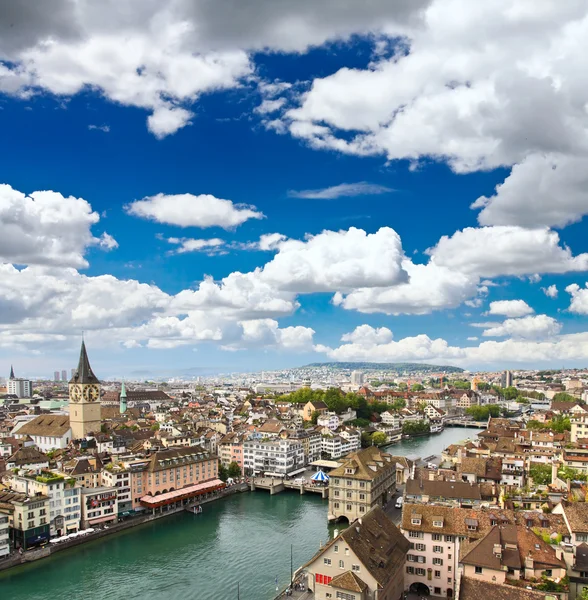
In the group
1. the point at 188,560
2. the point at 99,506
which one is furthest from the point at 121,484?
the point at 188,560

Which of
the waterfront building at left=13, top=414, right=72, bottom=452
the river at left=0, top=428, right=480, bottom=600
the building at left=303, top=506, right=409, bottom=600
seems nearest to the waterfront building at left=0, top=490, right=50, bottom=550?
the river at left=0, top=428, right=480, bottom=600

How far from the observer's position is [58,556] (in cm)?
3447

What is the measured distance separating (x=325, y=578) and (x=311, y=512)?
23.7m

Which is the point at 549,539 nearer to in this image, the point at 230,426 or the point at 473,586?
the point at 473,586

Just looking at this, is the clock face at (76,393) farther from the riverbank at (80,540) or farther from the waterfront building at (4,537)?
the waterfront building at (4,537)

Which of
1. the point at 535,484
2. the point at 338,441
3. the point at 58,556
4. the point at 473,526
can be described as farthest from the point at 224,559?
the point at 338,441

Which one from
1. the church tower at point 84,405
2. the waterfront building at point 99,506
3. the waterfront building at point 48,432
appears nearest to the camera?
the waterfront building at point 99,506

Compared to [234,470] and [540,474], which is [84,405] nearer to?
[234,470]

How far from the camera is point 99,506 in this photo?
40.2m

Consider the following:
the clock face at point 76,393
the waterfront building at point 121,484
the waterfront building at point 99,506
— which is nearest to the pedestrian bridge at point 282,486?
the waterfront building at point 121,484

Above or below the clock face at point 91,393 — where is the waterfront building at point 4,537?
below

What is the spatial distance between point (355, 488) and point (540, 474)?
46.7 ft

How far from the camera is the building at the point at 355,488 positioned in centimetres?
3888

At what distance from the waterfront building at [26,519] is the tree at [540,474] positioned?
34810 mm
